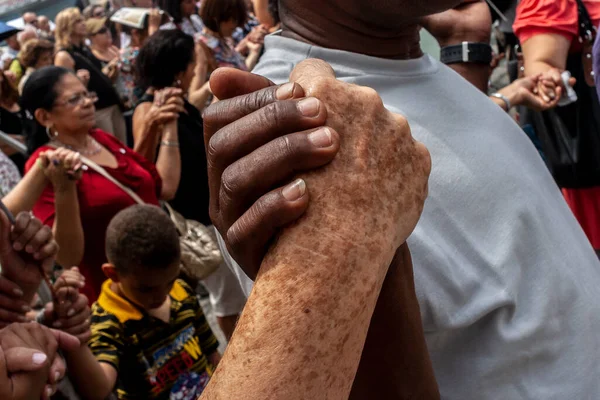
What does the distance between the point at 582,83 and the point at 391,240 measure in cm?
290

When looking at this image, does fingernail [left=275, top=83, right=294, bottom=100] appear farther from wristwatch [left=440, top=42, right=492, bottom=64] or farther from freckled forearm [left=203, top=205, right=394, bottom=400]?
wristwatch [left=440, top=42, right=492, bottom=64]

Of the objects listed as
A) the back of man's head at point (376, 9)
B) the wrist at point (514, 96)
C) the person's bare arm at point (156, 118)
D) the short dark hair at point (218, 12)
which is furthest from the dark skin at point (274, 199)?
the short dark hair at point (218, 12)

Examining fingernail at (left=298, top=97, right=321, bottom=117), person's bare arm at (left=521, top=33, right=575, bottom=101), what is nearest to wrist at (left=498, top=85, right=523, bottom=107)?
person's bare arm at (left=521, top=33, right=575, bottom=101)

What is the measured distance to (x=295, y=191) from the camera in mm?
877

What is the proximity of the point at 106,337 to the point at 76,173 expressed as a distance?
0.88 metres

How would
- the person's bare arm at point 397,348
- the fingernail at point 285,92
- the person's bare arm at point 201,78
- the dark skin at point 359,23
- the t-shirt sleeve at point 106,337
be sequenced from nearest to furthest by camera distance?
the fingernail at point 285,92
the person's bare arm at point 397,348
the dark skin at point 359,23
the t-shirt sleeve at point 106,337
the person's bare arm at point 201,78

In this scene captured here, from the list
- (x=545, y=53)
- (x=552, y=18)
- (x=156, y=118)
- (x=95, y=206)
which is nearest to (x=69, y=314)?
(x=95, y=206)

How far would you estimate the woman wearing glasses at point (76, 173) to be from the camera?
3.29m

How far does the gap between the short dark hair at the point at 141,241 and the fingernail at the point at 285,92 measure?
2.00 meters

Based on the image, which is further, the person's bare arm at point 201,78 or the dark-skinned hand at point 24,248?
the person's bare arm at point 201,78

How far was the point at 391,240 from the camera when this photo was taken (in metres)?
0.93

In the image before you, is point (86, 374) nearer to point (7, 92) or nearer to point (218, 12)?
point (218, 12)

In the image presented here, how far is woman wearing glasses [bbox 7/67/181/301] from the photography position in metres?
3.29

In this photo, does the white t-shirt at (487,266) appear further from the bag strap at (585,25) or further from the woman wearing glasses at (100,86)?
the woman wearing glasses at (100,86)
